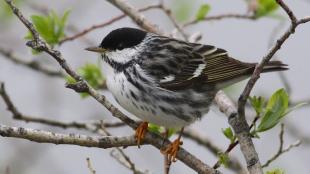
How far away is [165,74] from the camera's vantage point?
483 centimetres

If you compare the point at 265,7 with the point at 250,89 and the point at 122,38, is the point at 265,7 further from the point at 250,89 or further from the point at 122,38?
the point at 250,89

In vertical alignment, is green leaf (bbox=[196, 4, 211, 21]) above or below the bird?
above

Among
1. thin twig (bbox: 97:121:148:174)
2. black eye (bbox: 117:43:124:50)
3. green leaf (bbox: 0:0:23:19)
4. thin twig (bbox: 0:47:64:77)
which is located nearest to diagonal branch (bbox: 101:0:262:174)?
thin twig (bbox: 97:121:148:174)

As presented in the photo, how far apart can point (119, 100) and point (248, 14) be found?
155cm

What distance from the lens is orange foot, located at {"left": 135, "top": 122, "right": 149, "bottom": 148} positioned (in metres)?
3.94

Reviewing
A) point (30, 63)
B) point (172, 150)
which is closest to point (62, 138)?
point (172, 150)

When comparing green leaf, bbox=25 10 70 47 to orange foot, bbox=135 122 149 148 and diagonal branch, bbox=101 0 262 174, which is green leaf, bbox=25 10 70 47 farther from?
diagonal branch, bbox=101 0 262 174

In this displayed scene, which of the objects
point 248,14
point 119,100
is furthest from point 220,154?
point 248,14

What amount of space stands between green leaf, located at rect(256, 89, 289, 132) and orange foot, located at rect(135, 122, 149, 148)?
725 millimetres

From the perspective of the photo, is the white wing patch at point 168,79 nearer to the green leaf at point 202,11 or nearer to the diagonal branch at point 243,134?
the diagonal branch at point 243,134

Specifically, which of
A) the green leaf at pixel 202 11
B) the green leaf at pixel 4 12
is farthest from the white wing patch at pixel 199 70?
the green leaf at pixel 4 12

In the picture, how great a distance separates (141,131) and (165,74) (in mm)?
815

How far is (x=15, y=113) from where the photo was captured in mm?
4449

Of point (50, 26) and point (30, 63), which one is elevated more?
point (50, 26)
